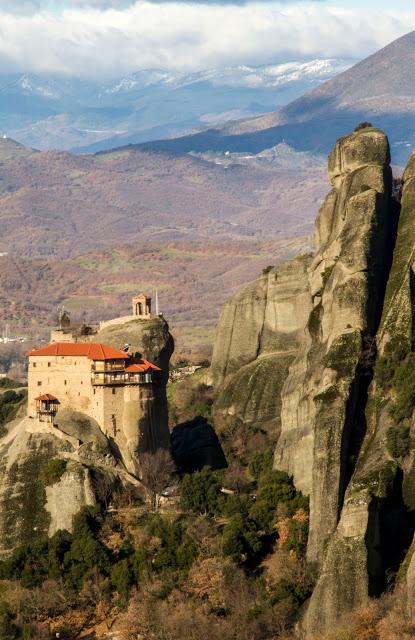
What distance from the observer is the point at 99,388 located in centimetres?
8812

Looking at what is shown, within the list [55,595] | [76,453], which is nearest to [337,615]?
[55,595]

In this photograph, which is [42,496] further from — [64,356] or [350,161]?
[350,161]

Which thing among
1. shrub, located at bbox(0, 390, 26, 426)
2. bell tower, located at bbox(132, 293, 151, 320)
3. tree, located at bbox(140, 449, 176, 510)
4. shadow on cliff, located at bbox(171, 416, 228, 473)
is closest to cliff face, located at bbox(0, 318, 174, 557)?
tree, located at bbox(140, 449, 176, 510)

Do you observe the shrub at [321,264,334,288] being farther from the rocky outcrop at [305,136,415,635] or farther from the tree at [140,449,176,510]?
the tree at [140,449,176,510]

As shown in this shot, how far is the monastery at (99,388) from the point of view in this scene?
87.9 meters

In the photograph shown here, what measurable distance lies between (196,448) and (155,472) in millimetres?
9151

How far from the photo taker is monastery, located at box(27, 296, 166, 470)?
8788 centimetres

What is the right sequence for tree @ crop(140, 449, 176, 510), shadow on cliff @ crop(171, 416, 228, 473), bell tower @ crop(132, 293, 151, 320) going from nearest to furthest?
tree @ crop(140, 449, 176, 510)
shadow on cliff @ crop(171, 416, 228, 473)
bell tower @ crop(132, 293, 151, 320)

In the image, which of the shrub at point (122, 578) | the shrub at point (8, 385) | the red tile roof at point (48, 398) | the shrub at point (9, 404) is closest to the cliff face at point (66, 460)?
the red tile roof at point (48, 398)

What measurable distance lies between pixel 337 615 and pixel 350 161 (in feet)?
102

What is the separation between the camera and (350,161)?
94.6 meters

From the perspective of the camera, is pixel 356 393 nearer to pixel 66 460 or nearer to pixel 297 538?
pixel 297 538

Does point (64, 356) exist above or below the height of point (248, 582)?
above

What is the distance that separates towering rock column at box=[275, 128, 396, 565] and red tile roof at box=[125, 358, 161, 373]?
6.60m
